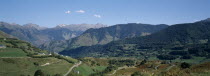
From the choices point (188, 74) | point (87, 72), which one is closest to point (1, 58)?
point (87, 72)

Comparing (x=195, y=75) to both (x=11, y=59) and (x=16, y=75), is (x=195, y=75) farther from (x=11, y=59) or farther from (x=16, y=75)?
(x=11, y=59)

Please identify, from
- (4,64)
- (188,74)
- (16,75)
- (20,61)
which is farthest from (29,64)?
(188,74)

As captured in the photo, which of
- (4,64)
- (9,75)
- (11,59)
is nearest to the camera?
(9,75)

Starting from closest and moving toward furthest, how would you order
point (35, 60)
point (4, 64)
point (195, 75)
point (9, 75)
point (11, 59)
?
point (195, 75)
point (9, 75)
point (4, 64)
point (11, 59)
point (35, 60)

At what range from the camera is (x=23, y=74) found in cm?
15600

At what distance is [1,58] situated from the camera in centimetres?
18062

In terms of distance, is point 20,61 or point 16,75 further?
point 20,61

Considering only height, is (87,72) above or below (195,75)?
below

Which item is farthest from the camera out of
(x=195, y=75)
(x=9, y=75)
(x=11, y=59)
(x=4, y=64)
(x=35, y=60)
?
(x=35, y=60)

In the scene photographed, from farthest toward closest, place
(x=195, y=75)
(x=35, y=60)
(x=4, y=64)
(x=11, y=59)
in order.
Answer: (x=35, y=60) → (x=11, y=59) → (x=4, y=64) → (x=195, y=75)

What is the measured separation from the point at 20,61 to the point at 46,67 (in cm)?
2094

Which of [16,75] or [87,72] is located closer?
[16,75]

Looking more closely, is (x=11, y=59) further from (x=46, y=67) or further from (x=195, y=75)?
(x=195, y=75)

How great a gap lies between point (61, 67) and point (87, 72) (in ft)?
74.4
